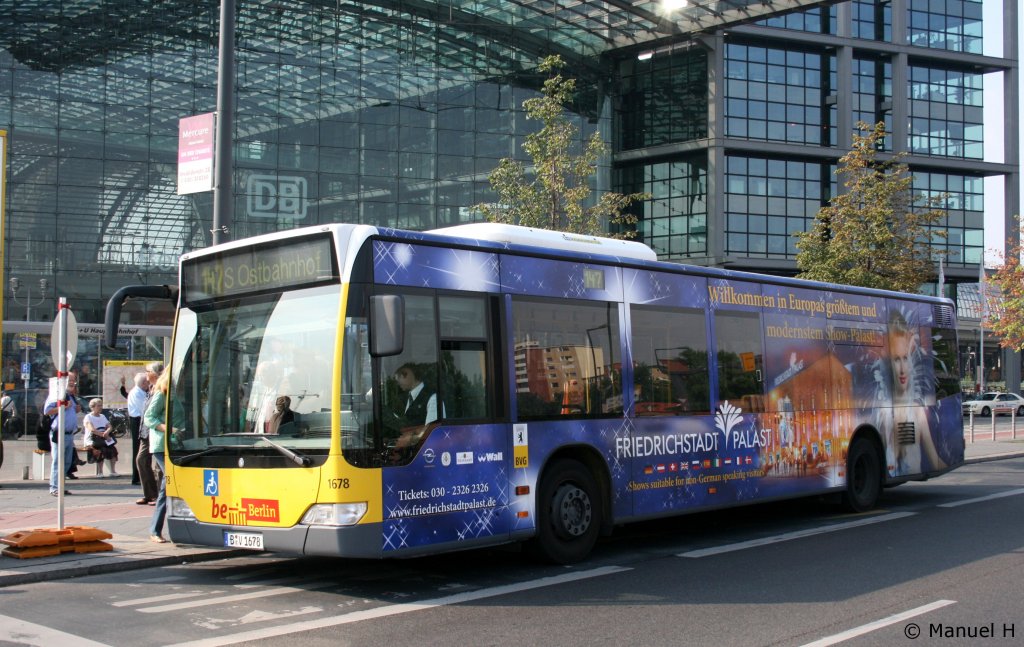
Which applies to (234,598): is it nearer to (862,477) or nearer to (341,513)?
(341,513)

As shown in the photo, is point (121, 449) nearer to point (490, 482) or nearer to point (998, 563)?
point (490, 482)

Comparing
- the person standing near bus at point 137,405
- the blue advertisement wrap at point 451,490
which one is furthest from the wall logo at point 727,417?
the person standing near bus at point 137,405

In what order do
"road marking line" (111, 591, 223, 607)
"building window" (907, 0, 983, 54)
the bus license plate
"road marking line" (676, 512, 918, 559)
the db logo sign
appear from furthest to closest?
"building window" (907, 0, 983, 54) → the db logo sign → "road marking line" (676, 512, 918, 559) → the bus license plate → "road marking line" (111, 591, 223, 607)

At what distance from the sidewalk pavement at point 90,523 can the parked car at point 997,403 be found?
49013mm

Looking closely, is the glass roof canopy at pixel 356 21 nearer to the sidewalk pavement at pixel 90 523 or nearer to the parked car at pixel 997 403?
the sidewalk pavement at pixel 90 523

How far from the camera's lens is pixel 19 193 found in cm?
3888

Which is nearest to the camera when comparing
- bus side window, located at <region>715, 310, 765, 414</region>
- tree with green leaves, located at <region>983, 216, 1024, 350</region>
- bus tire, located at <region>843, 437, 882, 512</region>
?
bus side window, located at <region>715, 310, 765, 414</region>

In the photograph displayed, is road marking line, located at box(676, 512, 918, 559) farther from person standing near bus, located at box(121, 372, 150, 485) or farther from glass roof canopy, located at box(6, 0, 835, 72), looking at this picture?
glass roof canopy, located at box(6, 0, 835, 72)

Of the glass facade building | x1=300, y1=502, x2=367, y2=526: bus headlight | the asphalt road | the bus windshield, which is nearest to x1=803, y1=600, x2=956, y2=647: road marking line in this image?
the asphalt road

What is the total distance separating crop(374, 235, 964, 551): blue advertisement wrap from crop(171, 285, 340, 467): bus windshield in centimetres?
70

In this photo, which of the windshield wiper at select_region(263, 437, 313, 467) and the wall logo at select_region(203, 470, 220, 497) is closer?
the windshield wiper at select_region(263, 437, 313, 467)

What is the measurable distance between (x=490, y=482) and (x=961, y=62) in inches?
2201

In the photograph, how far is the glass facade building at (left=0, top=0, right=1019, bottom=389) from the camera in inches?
1556

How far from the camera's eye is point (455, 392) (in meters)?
8.83
